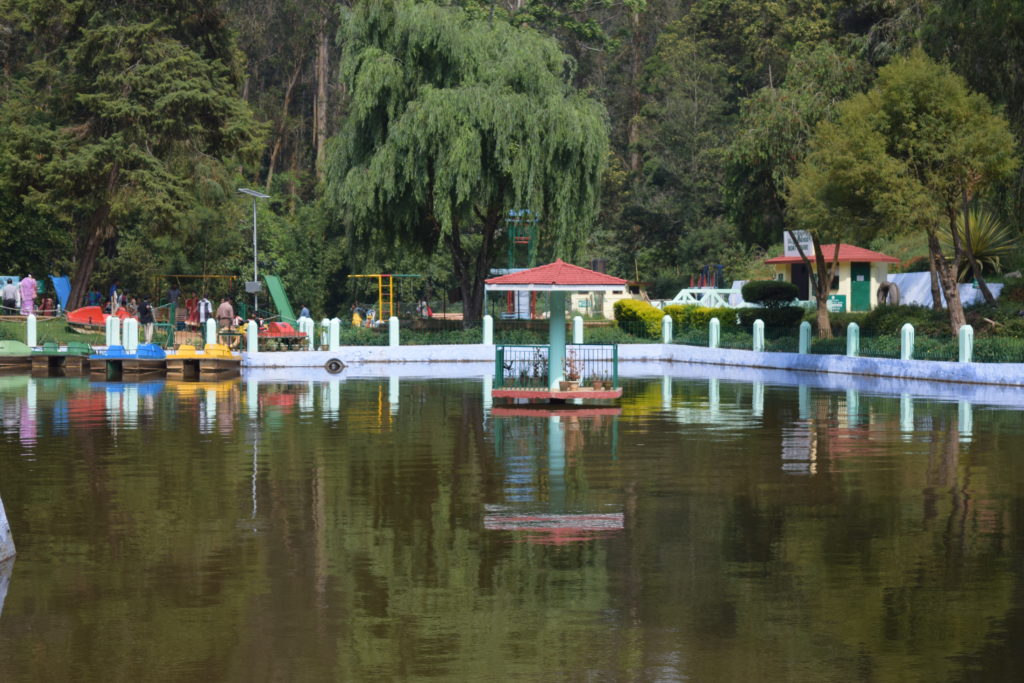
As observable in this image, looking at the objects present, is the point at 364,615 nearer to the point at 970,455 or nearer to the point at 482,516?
the point at 482,516

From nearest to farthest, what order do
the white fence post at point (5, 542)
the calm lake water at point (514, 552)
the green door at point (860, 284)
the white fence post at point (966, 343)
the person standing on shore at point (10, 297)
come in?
the calm lake water at point (514, 552)
the white fence post at point (5, 542)
the white fence post at point (966, 343)
the person standing on shore at point (10, 297)
the green door at point (860, 284)

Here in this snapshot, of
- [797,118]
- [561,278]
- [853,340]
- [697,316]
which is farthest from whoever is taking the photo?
[697,316]

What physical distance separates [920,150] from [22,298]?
33653 millimetres

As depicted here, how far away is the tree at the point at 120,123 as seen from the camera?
51.8 meters

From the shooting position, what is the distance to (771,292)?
1869 inches

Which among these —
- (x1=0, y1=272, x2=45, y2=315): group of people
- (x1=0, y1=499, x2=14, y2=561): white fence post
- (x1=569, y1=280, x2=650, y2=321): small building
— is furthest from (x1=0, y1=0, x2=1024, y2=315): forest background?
(x1=0, y1=499, x2=14, y2=561): white fence post

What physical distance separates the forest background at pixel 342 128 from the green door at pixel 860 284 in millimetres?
3719

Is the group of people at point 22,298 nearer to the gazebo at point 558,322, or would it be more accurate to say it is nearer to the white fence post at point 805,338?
the white fence post at point 805,338

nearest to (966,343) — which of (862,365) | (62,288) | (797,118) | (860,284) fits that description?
(862,365)

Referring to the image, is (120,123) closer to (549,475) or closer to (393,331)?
(393,331)

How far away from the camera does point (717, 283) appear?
65625 mm

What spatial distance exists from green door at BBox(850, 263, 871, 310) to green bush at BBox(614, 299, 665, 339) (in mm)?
9165

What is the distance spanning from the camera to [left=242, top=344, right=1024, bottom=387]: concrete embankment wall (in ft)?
110

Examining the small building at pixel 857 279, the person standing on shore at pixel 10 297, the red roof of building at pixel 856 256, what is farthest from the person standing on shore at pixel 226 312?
the red roof of building at pixel 856 256
